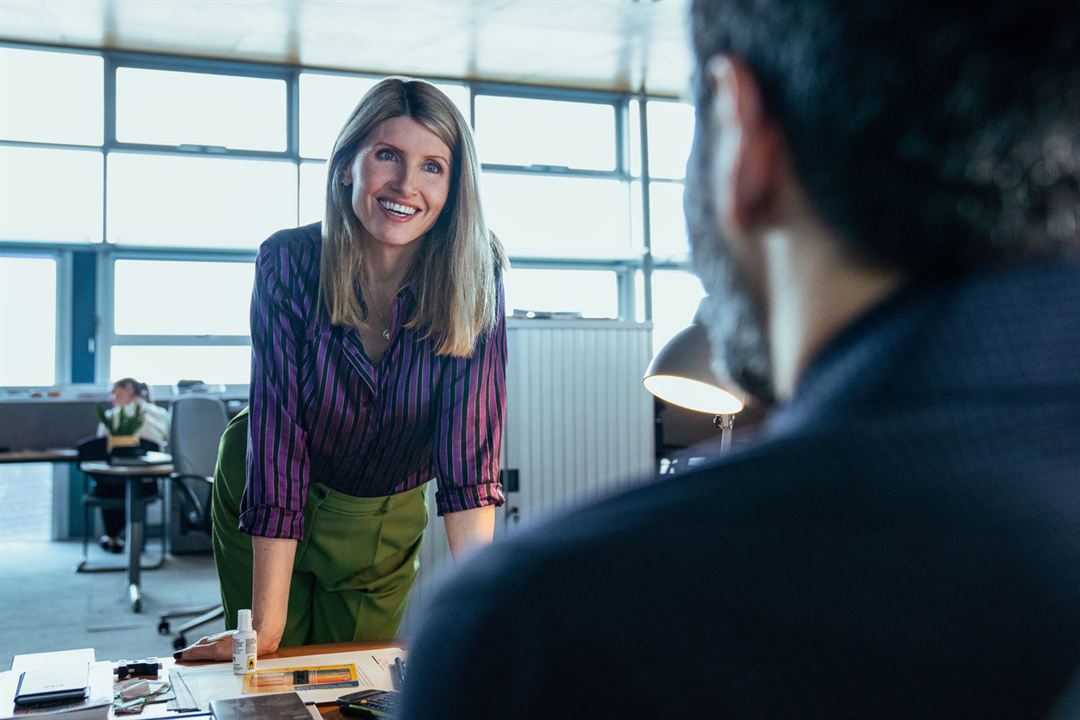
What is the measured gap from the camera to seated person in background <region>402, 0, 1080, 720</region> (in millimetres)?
316

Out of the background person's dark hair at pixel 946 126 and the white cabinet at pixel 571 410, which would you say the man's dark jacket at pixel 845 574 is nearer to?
the background person's dark hair at pixel 946 126

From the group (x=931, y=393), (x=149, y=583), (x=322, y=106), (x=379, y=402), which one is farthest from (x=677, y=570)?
(x=322, y=106)

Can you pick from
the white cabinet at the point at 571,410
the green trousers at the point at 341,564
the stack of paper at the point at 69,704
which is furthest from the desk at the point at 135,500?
the stack of paper at the point at 69,704

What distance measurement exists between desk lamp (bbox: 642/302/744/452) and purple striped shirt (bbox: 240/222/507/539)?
1.10 feet

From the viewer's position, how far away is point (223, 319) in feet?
28.0

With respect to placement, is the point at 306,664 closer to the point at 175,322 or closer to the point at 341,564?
the point at 341,564

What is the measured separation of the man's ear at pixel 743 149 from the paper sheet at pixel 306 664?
3.39ft

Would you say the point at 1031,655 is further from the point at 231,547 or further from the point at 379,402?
the point at 231,547

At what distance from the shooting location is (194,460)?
15.8 ft

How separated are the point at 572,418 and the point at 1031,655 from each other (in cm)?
460

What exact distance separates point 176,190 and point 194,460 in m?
3.95

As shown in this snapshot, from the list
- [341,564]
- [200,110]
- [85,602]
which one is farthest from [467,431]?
[200,110]

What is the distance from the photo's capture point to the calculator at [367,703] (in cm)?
120

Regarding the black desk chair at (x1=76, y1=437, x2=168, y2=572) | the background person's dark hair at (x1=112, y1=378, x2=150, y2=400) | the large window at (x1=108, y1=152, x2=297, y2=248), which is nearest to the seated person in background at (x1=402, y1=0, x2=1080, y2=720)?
the black desk chair at (x1=76, y1=437, x2=168, y2=572)
